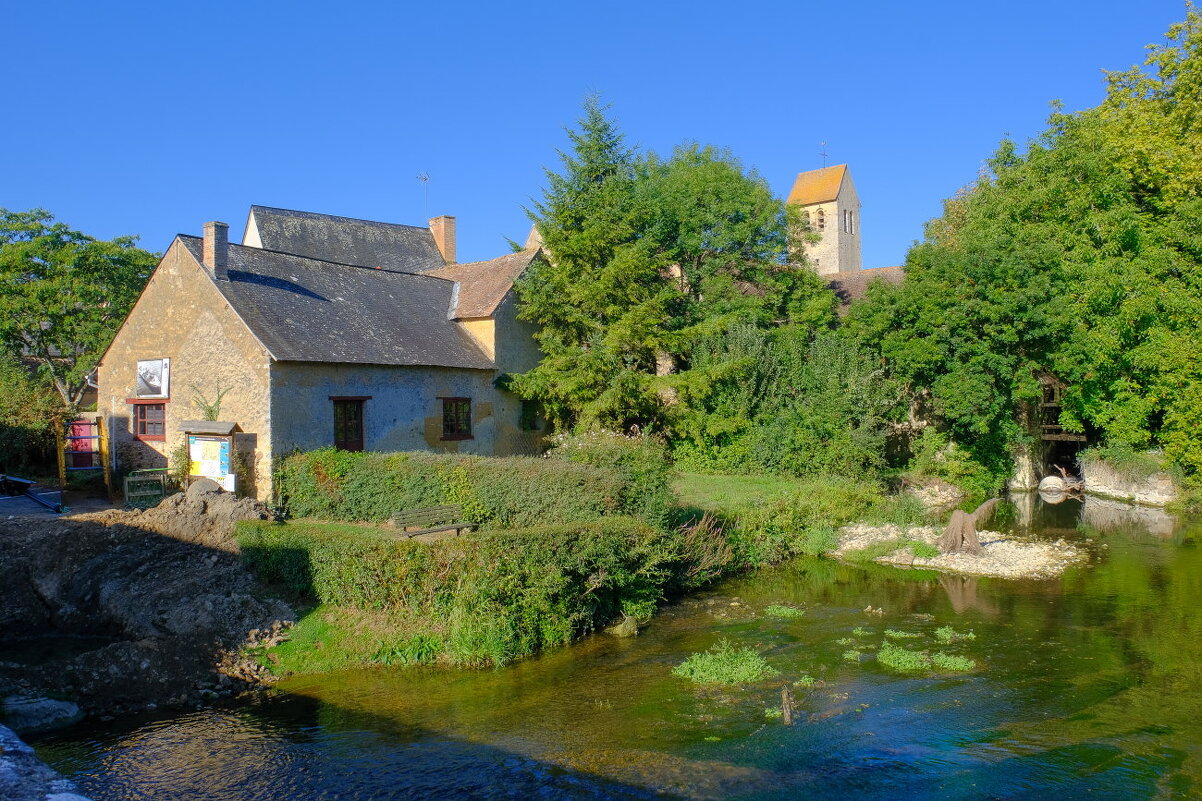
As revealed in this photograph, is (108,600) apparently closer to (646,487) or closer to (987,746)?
(646,487)

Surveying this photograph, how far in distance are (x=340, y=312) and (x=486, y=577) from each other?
485 inches

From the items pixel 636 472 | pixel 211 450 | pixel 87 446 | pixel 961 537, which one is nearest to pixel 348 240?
pixel 87 446

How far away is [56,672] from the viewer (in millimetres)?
12141

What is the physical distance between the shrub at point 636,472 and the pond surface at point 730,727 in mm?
2448

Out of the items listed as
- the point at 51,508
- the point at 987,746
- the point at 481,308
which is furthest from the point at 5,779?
the point at 481,308

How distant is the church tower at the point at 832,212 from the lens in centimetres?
6153

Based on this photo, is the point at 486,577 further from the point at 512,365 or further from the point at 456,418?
the point at 512,365

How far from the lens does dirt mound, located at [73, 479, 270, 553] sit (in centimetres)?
1642

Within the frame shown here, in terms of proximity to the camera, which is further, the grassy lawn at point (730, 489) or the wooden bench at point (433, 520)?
the grassy lawn at point (730, 489)

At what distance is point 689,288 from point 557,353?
8.21m

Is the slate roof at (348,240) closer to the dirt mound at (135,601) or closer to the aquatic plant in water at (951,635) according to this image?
the dirt mound at (135,601)

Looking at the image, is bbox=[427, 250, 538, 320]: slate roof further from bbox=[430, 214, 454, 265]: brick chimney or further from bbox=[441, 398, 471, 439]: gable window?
bbox=[430, 214, 454, 265]: brick chimney

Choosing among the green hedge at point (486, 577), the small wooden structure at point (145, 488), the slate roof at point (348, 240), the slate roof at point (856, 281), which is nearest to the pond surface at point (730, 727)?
the green hedge at point (486, 577)

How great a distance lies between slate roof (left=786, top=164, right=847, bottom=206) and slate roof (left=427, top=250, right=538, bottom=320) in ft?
129
